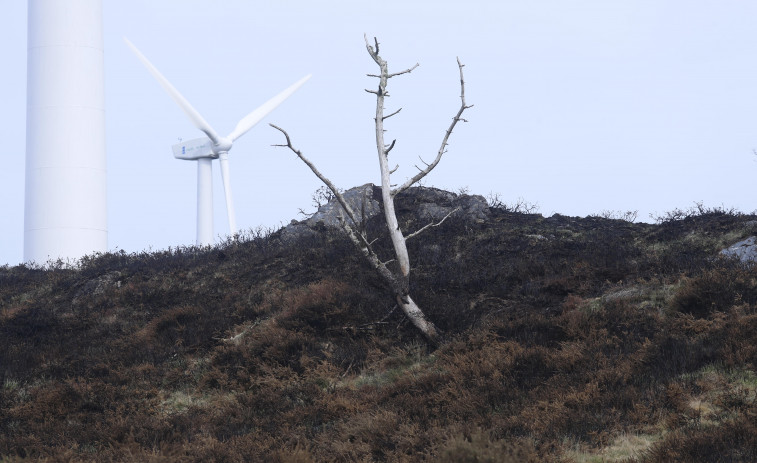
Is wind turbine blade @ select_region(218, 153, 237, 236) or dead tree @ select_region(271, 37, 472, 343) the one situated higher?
wind turbine blade @ select_region(218, 153, 237, 236)

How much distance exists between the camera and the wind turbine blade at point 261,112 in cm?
4066

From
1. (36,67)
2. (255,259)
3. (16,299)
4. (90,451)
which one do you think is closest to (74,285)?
(16,299)

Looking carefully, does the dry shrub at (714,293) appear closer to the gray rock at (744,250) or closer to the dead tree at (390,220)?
the gray rock at (744,250)

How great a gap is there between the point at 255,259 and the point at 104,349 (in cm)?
599

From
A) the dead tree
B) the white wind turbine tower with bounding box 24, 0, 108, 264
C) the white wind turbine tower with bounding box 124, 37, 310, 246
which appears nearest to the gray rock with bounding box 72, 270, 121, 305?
the dead tree

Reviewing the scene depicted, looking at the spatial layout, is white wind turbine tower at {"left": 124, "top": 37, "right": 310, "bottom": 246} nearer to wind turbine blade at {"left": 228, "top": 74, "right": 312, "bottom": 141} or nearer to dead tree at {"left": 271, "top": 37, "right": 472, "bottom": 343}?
wind turbine blade at {"left": 228, "top": 74, "right": 312, "bottom": 141}

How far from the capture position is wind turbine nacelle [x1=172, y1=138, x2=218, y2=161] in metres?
43.7

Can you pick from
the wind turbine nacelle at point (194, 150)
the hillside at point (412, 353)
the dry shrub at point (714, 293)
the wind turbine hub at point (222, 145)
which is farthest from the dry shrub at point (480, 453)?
the wind turbine nacelle at point (194, 150)

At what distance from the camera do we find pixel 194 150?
147ft

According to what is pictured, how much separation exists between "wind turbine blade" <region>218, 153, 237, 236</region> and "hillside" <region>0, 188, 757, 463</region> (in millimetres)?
14084

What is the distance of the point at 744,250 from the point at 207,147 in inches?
1347

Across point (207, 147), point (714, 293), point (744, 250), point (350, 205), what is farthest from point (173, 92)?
point (714, 293)

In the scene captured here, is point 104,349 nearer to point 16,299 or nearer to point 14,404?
point 14,404

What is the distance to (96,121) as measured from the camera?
35.1m
